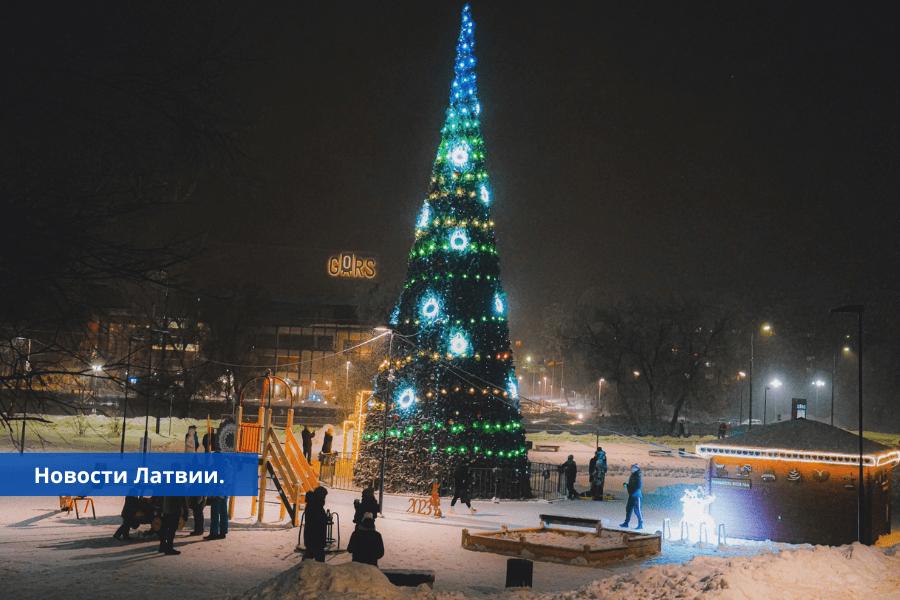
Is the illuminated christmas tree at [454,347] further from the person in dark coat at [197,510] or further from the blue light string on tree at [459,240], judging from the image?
the person in dark coat at [197,510]

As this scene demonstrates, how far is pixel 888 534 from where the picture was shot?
64.3 feet

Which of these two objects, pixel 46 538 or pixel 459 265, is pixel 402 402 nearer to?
pixel 459 265

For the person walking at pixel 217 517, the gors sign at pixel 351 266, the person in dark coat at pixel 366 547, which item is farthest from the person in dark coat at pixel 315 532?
the gors sign at pixel 351 266

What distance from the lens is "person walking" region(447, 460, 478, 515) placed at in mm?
20078

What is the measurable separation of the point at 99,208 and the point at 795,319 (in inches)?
3382

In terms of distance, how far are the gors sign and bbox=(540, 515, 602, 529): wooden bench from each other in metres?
65.3

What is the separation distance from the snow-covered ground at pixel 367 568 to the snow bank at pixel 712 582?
2cm

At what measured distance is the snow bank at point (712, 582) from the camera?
29.9 feet

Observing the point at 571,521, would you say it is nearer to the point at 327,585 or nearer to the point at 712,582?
the point at 712,582

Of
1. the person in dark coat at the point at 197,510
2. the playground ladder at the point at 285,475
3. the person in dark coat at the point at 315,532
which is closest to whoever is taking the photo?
the person in dark coat at the point at 315,532

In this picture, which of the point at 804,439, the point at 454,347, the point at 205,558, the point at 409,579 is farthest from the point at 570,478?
the point at 409,579

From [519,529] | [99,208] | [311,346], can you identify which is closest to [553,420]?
[311,346]

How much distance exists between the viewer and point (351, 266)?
3184 inches

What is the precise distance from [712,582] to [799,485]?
1081cm
